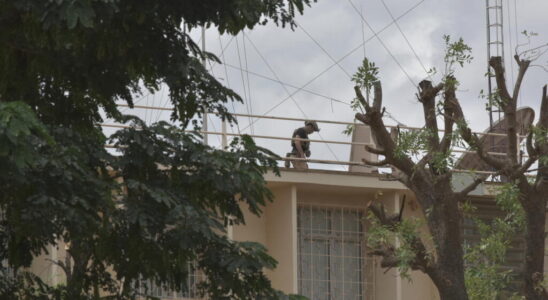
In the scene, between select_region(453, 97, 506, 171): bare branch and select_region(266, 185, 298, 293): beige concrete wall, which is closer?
select_region(453, 97, 506, 171): bare branch

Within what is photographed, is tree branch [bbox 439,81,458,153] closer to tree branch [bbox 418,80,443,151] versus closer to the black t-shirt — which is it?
tree branch [bbox 418,80,443,151]

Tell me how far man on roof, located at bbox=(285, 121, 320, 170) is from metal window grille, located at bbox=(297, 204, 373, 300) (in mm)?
733

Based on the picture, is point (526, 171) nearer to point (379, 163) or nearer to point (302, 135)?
point (379, 163)

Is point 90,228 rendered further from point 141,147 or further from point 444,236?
point 444,236

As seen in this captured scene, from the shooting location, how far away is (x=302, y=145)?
27609 millimetres

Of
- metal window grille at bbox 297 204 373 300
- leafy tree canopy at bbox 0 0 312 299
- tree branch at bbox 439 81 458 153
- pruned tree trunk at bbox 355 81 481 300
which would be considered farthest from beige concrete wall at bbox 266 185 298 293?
leafy tree canopy at bbox 0 0 312 299

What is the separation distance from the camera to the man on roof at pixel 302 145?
2745 centimetres

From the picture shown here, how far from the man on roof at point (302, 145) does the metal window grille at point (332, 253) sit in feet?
2.40

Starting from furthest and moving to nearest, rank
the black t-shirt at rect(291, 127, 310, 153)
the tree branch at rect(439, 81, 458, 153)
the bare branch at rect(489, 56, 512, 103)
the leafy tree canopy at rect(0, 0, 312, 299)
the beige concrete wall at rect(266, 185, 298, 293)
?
1. the black t-shirt at rect(291, 127, 310, 153)
2. the beige concrete wall at rect(266, 185, 298, 293)
3. the tree branch at rect(439, 81, 458, 153)
4. the bare branch at rect(489, 56, 512, 103)
5. the leafy tree canopy at rect(0, 0, 312, 299)

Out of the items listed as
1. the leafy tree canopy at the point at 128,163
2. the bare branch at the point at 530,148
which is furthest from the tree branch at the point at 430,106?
the leafy tree canopy at the point at 128,163

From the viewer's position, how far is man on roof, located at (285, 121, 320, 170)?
Answer: 90.1ft

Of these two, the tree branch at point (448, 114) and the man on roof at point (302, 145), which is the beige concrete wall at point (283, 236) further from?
the tree branch at point (448, 114)

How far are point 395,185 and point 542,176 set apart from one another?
709 centimetres

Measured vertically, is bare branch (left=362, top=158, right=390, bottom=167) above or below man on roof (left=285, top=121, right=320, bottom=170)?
below
